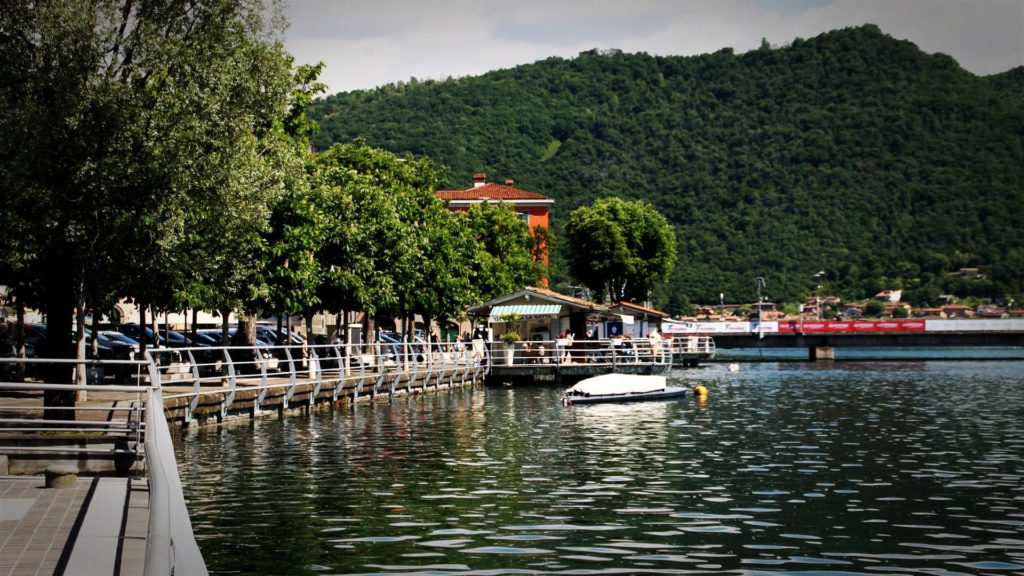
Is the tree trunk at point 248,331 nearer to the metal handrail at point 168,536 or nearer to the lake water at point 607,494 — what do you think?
the lake water at point 607,494

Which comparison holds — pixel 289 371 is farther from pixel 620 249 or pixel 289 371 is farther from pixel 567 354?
pixel 620 249

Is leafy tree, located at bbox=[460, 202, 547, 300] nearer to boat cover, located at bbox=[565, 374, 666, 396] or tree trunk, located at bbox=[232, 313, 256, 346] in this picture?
boat cover, located at bbox=[565, 374, 666, 396]

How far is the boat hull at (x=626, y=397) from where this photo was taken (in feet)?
156

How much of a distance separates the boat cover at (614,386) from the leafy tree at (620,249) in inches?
2767

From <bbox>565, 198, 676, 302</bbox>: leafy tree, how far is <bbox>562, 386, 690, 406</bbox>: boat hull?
6901 cm

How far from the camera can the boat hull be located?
47.5 meters

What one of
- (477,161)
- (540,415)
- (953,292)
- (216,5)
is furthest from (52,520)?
(953,292)

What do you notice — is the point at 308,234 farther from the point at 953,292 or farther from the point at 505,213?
the point at 953,292

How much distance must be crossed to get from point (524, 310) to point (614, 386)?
2184 cm

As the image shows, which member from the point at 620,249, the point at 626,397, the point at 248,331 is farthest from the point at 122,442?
the point at 620,249

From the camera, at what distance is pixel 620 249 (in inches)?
4769

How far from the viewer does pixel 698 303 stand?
190 m

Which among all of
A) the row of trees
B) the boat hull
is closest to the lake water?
the row of trees

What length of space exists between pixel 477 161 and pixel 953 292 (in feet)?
255
